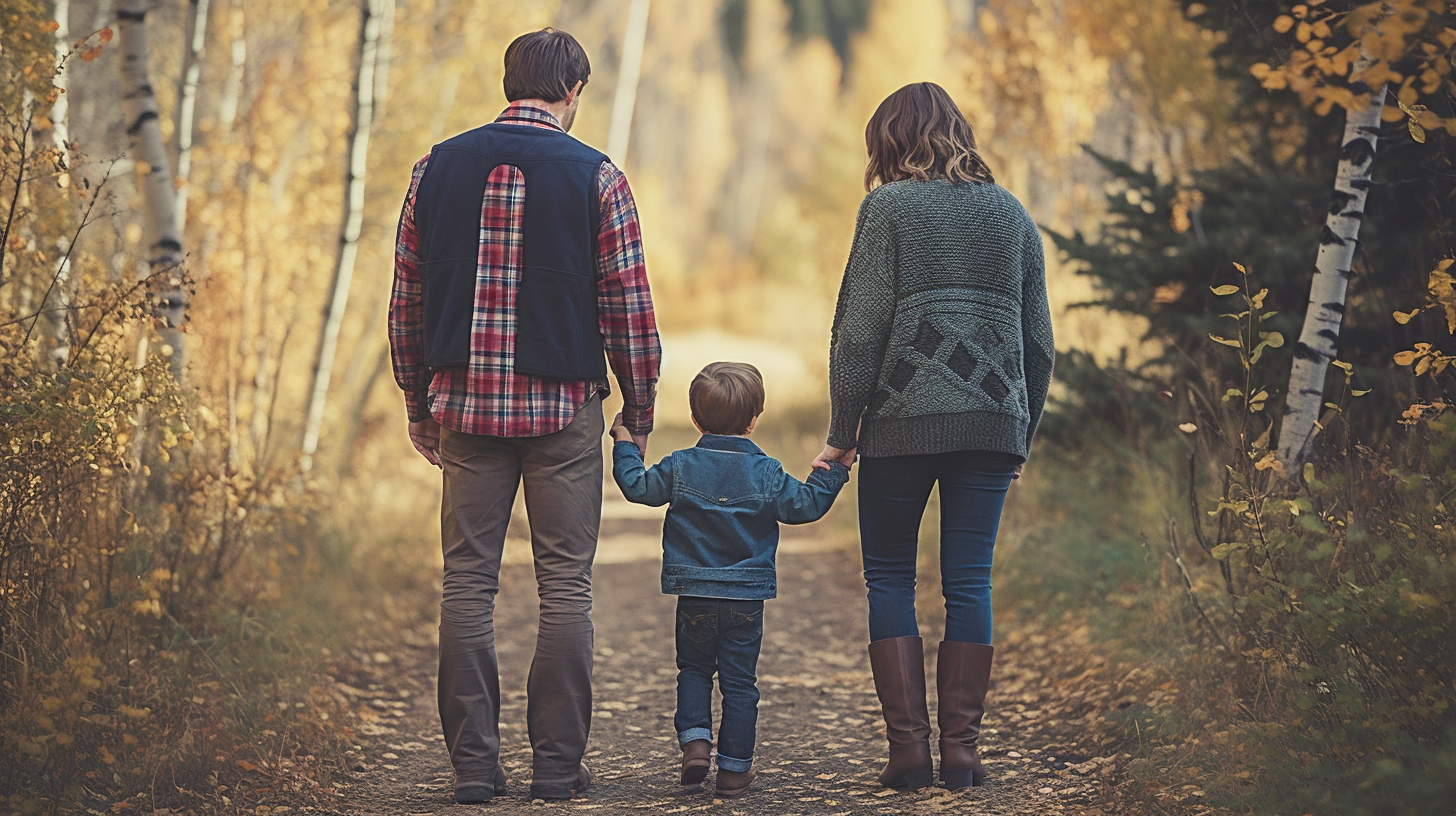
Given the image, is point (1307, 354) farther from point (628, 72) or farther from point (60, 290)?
point (628, 72)

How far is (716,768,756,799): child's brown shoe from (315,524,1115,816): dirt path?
4 centimetres

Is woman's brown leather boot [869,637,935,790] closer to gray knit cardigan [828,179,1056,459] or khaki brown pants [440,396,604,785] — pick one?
gray knit cardigan [828,179,1056,459]

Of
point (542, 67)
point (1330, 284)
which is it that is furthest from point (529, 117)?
point (1330, 284)

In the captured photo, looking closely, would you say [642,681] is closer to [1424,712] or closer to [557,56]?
[557,56]

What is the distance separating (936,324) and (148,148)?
374 cm

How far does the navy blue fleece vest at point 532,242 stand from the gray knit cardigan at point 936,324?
776mm

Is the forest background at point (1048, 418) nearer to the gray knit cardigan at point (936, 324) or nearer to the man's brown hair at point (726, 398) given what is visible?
the gray knit cardigan at point (936, 324)

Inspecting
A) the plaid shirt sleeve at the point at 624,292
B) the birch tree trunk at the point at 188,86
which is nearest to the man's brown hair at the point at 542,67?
the plaid shirt sleeve at the point at 624,292

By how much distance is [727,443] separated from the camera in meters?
3.63

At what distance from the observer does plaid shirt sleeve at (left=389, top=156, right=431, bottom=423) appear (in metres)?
3.56

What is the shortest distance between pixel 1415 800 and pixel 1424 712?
0.36 metres

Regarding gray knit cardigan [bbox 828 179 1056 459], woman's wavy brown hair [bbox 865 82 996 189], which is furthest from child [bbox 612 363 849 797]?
woman's wavy brown hair [bbox 865 82 996 189]

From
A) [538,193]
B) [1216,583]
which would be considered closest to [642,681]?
[1216,583]

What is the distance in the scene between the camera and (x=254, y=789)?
3666 mm
